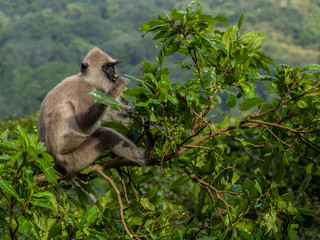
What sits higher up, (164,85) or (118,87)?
(164,85)

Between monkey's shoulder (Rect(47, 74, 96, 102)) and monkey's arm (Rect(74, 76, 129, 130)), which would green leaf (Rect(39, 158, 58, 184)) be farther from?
monkey's shoulder (Rect(47, 74, 96, 102))

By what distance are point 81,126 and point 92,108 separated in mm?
230

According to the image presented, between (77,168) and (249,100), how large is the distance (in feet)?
5.33

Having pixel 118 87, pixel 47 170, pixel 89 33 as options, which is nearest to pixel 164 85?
pixel 47 170

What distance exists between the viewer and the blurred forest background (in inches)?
2015

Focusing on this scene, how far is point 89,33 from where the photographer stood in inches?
2618

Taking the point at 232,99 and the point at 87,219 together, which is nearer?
the point at 87,219

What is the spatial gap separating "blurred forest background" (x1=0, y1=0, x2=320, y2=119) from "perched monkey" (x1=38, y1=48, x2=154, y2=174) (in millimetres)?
41873

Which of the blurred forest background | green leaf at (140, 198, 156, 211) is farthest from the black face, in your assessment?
the blurred forest background

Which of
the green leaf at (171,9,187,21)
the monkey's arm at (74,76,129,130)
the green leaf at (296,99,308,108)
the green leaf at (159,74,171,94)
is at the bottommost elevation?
the monkey's arm at (74,76,129,130)

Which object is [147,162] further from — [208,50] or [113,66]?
[113,66]

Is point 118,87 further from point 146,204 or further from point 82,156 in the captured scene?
point 146,204

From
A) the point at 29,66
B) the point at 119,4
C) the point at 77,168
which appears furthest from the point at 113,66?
the point at 119,4

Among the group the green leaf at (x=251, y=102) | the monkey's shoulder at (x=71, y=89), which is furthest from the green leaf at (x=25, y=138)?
the monkey's shoulder at (x=71, y=89)
